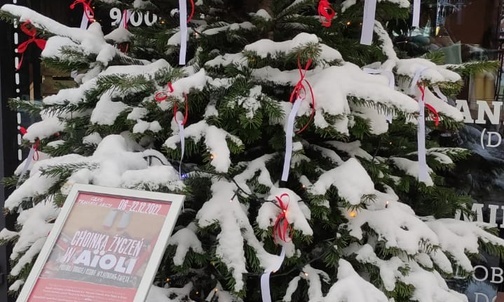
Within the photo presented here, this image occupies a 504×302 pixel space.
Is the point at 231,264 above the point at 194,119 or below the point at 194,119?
below

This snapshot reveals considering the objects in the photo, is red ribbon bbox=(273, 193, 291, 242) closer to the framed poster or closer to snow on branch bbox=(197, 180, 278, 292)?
snow on branch bbox=(197, 180, 278, 292)

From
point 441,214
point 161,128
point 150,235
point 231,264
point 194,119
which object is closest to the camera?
point 150,235

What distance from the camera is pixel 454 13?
3.22 m

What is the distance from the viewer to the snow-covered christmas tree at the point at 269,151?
65.4 inches

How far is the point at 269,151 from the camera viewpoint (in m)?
1.97

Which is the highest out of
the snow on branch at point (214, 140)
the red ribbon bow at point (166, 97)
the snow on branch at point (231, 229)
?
the red ribbon bow at point (166, 97)

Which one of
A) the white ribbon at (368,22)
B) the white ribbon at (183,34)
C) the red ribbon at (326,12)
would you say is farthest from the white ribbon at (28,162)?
the white ribbon at (368,22)

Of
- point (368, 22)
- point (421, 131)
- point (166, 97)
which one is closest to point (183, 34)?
point (166, 97)

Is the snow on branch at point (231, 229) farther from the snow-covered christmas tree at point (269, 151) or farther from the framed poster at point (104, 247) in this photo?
the framed poster at point (104, 247)

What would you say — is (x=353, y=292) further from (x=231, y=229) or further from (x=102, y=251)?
(x=102, y=251)

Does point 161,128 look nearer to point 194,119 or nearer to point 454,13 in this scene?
point 194,119

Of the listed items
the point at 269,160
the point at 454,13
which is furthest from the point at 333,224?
the point at 454,13

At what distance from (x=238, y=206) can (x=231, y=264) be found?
18 centimetres

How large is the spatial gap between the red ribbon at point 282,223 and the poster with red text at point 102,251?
13.6 inches
